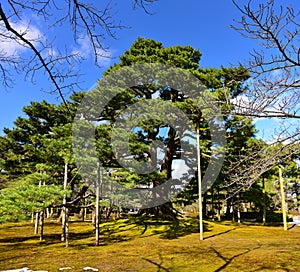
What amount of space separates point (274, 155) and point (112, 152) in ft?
29.2

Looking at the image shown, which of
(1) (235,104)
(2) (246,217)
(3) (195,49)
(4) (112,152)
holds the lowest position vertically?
(2) (246,217)

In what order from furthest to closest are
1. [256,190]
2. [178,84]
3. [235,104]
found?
[256,190]
[178,84]
[235,104]

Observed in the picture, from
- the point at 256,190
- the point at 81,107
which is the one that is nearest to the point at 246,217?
the point at 256,190

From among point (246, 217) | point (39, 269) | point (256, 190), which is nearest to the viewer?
point (39, 269)

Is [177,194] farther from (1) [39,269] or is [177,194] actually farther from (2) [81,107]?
(1) [39,269]

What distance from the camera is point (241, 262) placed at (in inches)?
240

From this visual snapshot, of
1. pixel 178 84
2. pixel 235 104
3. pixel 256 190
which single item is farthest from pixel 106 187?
pixel 256 190

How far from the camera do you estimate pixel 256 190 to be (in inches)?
671

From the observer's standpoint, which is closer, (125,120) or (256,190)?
(125,120)

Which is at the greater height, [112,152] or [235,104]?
[112,152]

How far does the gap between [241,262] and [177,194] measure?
6.85 metres

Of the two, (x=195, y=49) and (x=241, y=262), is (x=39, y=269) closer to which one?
(x=241, y=262)

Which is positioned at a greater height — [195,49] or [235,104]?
[195,49]

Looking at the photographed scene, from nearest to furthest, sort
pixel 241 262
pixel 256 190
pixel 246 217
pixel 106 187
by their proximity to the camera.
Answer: pixel 241 262 → pixel 106 187 → pixel 256 190 → pixel 246 217
